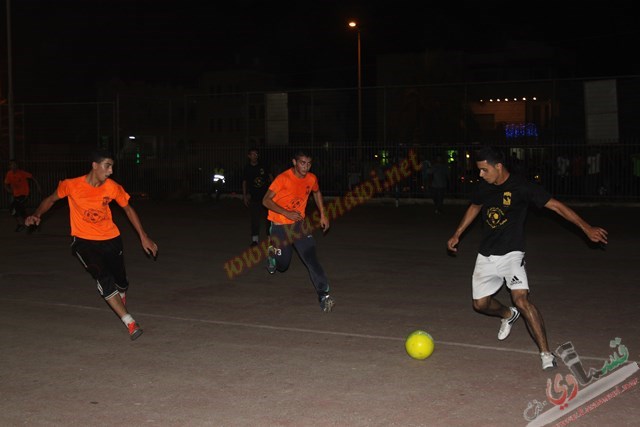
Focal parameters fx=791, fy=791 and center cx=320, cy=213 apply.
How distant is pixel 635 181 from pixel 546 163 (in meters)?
3.00

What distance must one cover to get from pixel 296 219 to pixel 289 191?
1.74 feet

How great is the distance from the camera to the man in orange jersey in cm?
916

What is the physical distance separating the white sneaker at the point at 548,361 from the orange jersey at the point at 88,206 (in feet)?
14.1

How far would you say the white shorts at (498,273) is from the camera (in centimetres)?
678

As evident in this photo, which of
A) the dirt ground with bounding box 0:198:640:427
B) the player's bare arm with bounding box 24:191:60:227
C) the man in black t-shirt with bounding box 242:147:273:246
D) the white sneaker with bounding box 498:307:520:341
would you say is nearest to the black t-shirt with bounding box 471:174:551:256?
A: the white sneaker with bounding box 498:307:520:341

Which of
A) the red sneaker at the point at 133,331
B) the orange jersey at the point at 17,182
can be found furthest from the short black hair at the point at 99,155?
the orange jersey at the point at 17,182

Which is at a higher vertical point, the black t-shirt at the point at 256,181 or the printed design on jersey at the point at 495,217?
the black t-shirt at the point at 256,181

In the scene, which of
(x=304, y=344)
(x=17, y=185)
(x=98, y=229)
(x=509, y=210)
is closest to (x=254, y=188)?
(x=98, y=229)

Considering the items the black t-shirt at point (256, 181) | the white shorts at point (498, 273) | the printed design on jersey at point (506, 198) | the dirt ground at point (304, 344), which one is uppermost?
the black t-shirt at point (256, 181)

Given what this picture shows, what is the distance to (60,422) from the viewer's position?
17.7 feet

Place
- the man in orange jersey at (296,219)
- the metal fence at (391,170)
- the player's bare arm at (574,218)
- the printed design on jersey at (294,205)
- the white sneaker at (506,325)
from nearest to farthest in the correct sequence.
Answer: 1. the player's bare arm at (574,218)
2. the white sneaker at (506,325)
3. the man in orange jersey at (296,219)
4. the printed design on jersey at (294,205)
5. the metal fence at (391,170)

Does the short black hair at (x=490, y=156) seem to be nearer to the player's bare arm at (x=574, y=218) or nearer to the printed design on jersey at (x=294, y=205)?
the player's bare arm at (x=574, y=218)

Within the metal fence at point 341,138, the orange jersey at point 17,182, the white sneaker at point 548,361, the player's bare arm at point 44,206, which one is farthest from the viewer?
the metal fence at point 341,138

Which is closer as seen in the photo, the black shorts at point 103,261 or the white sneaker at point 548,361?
the white sneaker at point 548,361
